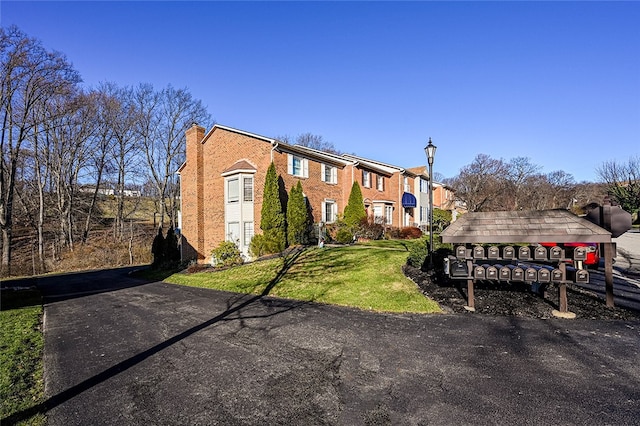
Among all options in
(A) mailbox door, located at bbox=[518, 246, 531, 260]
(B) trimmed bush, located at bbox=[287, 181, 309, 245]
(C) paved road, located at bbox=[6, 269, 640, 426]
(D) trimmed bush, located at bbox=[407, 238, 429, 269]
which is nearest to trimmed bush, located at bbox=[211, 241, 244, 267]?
(B) trimmed bush, located at bbox=[287, 181, 309, 245]

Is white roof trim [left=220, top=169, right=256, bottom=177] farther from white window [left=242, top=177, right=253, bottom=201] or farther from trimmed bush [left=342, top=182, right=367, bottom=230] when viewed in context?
trimmed bush [left=342, top=182, right=367, bottom=230]

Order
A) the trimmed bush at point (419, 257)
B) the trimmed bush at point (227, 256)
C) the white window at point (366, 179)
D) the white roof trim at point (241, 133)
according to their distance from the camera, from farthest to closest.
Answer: the white window at point (366, 179) → the white roof trim at point (241, 133) → the trimmed bush at point (227, 256) → the trimmed bush at point (419, 257)

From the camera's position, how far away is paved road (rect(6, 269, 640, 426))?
3670mm

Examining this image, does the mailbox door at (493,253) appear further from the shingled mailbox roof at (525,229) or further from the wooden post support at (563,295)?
the wooden post support at (563,295)

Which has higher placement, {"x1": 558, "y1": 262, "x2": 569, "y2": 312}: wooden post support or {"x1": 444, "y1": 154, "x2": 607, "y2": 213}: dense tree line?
{"x1": 444, "y1": 154, "x2": 607, "y2": 213}: dense tree line

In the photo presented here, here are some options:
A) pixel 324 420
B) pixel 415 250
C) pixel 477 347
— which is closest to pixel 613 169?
pixel 415 250

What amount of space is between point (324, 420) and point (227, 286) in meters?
10.0

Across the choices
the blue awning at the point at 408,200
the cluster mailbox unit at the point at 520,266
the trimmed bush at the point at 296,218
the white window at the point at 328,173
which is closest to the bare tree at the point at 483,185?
the blue awning at the point at 408,200

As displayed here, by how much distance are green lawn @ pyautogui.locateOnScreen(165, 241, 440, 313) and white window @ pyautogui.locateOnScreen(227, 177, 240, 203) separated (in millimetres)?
6355

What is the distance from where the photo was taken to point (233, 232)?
20.9 m

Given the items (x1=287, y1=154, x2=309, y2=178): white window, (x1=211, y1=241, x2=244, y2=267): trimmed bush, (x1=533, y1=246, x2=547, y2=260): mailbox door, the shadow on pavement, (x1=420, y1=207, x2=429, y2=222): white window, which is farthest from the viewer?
(x1=420, y1=207, x2=429, y2=222): white window

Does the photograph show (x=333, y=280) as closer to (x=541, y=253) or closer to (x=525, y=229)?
(x=525, y=229)

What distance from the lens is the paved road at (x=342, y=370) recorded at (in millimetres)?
3670

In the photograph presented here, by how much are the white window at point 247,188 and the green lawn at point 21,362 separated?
12.1m
